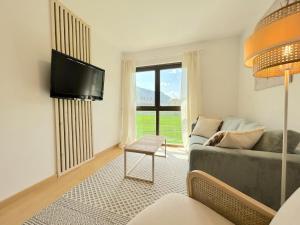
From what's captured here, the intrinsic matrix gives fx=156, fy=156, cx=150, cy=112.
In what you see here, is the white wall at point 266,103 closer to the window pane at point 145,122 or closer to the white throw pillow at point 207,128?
the white throw pillow at point 207,128

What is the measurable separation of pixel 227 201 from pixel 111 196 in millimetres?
1358

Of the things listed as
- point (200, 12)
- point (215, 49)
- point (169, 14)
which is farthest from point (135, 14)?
point (215, 49)

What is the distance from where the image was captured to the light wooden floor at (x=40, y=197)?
151 cm

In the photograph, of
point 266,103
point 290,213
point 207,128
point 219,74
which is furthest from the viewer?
point 219,74

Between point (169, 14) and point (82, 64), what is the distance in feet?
5.14

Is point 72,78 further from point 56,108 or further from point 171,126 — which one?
point 171,126

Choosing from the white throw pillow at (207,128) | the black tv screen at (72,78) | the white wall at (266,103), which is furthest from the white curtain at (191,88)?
the black tv screen at (72,78)

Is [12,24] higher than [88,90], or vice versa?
[12,24]

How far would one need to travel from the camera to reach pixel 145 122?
13.9ft

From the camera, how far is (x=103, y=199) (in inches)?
69.1

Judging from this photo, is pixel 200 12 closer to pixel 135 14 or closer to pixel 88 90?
pixel 135 14

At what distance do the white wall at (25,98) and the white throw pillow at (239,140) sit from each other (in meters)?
2.18

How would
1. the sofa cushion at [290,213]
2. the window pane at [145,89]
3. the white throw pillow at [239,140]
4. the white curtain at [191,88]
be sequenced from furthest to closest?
the window pane at [145,89]
the white curtain at [191,88]
the white throw pillow at [239,140]
the sofa cushion at [290,213]

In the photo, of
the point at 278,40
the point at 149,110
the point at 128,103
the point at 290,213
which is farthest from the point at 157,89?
the point at 290,213
